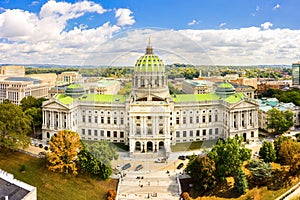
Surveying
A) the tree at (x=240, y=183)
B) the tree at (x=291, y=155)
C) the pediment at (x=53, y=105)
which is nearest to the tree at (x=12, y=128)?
the pediment at (x=53, y=105)

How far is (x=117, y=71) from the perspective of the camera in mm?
10570

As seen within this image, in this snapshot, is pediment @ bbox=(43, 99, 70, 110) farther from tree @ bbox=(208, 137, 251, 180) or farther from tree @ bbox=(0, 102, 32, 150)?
tree @ bbox=(208, 137, 251, 180)

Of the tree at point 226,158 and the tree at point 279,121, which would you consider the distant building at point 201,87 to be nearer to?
the tree at point 226,158

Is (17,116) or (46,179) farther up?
(17,116)

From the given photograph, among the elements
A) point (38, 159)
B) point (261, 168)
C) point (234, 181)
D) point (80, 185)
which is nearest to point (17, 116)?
point (38, 159)

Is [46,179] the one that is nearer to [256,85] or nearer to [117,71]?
[117,71]

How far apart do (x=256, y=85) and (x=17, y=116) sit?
68508mm

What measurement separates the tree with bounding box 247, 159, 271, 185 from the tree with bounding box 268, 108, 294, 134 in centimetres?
1664

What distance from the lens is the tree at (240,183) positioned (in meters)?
24.1

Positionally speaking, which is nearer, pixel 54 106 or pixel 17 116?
pixel 17 116

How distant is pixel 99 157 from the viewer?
1030cm

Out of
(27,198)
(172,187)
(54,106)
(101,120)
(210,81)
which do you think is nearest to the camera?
(210,81)

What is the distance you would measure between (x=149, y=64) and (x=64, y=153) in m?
17.6

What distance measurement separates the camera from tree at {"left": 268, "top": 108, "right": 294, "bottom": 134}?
40.8 meters
